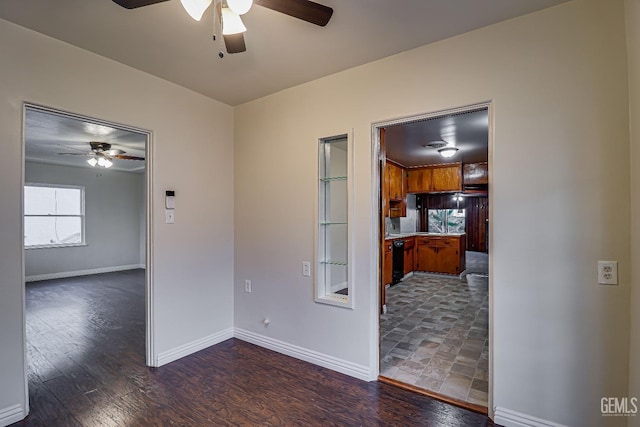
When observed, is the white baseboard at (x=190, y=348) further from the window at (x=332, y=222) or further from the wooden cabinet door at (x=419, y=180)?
the wooden cabinet door at (x=419, y=180)

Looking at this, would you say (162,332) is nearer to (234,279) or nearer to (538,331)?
(234,279)

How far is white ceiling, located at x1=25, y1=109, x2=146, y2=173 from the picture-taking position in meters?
3.77

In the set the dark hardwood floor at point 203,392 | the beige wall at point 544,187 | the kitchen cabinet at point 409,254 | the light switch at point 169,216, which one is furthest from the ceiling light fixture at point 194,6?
the kitchen cabinet at point 409,254

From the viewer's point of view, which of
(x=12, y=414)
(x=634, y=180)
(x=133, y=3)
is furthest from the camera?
(x=12, y=414)

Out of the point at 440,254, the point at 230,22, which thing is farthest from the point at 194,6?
the point at 440,254

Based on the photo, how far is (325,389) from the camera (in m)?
2.29

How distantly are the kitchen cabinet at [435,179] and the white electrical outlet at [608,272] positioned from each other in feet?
16.8

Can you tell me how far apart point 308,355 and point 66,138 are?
196 inches

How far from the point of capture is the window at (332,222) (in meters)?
2.67

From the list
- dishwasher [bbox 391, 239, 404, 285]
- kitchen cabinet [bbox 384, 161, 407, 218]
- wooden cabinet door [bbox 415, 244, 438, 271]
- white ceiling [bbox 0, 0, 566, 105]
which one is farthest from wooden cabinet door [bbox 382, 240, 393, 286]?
white ceiling [bbox 0, 0, 566, 105]

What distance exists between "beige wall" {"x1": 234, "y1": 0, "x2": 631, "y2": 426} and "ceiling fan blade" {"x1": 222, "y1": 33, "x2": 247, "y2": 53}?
3.63ft

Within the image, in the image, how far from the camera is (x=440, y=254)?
22.0 feet

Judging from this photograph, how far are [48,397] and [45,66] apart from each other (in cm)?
242

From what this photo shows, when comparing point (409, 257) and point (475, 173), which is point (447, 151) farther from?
point (409, 257)
